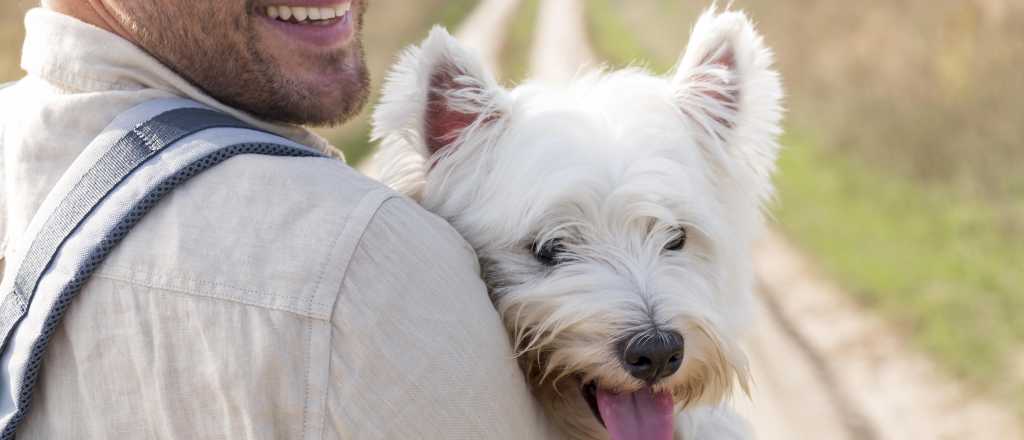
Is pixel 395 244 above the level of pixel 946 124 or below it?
below

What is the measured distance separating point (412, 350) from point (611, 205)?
103 centimetres

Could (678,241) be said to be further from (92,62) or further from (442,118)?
(92,62)

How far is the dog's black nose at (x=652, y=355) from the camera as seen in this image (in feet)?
7.98

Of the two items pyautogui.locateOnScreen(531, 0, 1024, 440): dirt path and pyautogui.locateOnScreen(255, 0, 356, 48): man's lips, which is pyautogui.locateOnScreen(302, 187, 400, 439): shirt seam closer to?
pyautogui.locateOnScreen(255, 0, 356, 48): man's lips

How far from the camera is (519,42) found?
24.0m

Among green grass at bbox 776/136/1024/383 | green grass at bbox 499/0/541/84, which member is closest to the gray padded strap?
green grass at bbox 776/136/1024/383

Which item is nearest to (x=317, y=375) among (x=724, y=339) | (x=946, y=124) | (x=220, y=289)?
(x=220, y=289)

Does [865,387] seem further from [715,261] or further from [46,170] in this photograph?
[46,170]

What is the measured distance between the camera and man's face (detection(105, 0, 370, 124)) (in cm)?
252

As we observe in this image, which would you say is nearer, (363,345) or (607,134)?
(363,345)

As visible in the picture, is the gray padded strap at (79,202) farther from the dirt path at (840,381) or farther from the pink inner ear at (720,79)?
the dirt path at (840,381)

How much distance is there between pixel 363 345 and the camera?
1783 mm

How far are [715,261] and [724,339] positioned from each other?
0.34 metres

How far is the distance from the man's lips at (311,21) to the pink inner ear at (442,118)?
0.29 meters
